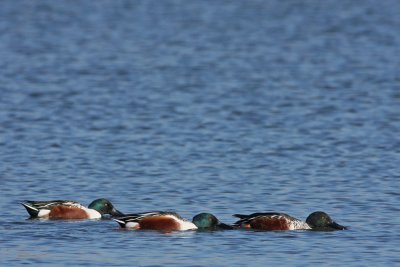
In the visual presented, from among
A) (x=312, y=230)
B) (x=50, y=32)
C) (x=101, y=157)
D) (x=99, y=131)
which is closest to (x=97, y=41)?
(x=50, y=32)

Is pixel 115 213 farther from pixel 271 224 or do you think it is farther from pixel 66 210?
pixel 271 224

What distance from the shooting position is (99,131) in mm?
25734

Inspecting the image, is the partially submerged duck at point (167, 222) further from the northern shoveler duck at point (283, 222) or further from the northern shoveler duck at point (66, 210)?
the northern shoveler duck at point (66, 210)

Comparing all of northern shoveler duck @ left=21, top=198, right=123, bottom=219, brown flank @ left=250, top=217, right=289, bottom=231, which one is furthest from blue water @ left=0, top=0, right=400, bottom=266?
northern shoveler duck @ left=21, top=198, right=123, bottom=219

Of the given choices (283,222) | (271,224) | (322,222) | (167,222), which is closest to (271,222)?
(271,224)

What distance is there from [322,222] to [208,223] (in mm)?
1413

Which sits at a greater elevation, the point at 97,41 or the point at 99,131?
the point at 97,41

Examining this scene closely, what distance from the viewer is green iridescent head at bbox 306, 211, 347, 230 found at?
17297 millimetres

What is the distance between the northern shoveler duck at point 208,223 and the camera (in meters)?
17.3

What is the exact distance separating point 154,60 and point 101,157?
1592 centimetres

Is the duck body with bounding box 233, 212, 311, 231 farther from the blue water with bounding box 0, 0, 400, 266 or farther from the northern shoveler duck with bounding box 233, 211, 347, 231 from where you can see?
the blue water with bounding box 0, 0, 400, 266

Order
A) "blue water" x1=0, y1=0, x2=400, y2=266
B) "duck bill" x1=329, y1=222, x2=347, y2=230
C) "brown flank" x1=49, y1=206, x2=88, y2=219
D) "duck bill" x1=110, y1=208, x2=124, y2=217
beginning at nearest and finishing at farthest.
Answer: "blue water" x1=0, y1=0, x2=400, y2=266 → "duck bill" x1=329, y1=222, x2=347, y2=230 → "duck bill" x1=110, y1=208, x2=124, y2=217 → "brown flank" x1=49, y1=206, x2=88, y2=219

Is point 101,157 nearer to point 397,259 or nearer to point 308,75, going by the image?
point 397,259

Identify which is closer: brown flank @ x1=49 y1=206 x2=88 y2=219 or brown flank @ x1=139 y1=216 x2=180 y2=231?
brown flank @ x1=139 y1=216 x2=180 y2=231
